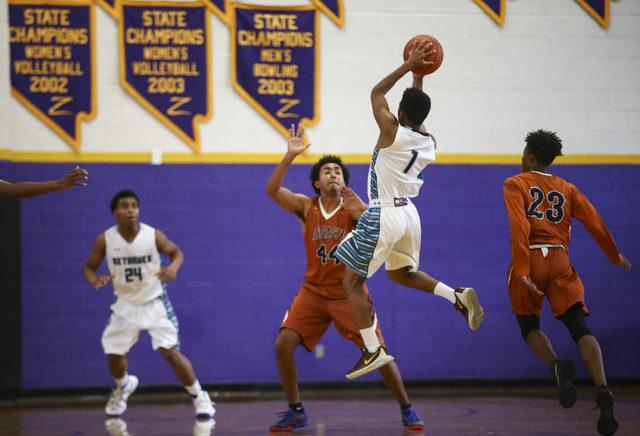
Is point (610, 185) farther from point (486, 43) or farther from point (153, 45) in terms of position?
point (153, 45)

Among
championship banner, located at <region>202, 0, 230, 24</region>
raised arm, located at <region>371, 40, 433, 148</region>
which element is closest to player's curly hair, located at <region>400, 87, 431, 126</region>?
raised arm, located at <region>371, 40, 433, 148</region>

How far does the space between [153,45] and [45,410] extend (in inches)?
142

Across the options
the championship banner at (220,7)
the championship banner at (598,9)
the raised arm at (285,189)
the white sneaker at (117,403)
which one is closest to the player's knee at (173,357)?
the white sneaker at (117,403)

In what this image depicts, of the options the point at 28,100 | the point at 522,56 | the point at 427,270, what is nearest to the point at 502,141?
the point at 522,56

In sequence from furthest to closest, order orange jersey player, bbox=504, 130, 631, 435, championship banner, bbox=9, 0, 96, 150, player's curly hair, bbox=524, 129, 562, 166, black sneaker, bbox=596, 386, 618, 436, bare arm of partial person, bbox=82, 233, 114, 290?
championship banner, bbox=9, 0, 96, 150 → bare arm of partial person, bbox=82, 233, 114, 290 → player's curly hair, bbox=524, 129, 562, 166 → orange jersey player, bbox=504, 130, 631, 435 → black sneaker, bbox=596, 386, 618, 436

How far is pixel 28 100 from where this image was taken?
7.52 meters

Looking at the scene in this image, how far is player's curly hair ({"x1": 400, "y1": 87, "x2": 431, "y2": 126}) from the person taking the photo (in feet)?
15.4

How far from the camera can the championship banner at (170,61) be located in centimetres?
759

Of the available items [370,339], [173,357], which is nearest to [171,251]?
[173,357]

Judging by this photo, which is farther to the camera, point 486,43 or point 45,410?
point 486,43

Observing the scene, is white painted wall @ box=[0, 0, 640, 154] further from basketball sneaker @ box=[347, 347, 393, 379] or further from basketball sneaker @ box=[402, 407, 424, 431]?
basketball sneaker @ box=[347, 347, 393, 379]

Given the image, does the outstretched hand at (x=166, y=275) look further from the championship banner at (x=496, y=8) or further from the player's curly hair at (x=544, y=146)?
the championship banner at (x=496, y=8)

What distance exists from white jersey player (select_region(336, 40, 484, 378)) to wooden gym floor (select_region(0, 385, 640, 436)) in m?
0.98

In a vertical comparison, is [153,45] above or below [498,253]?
above
